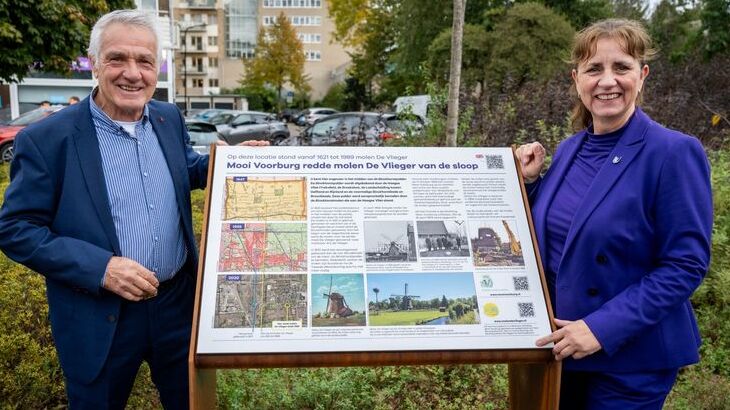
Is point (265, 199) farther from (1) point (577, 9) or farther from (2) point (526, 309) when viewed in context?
(1) point (577, 9)

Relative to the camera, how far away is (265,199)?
2.46 meters

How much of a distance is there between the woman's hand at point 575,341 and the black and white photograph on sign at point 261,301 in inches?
37.3

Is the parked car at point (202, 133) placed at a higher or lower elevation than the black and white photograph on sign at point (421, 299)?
higher

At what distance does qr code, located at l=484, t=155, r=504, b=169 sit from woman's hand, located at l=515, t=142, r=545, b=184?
0.28ft

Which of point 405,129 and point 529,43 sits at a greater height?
point 529,43

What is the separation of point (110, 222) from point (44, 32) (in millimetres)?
9974

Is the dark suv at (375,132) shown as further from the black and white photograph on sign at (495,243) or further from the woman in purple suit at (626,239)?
the woman in purple suit at (626,239)

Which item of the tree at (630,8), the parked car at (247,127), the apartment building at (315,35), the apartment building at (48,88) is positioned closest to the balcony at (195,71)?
the apartment building at (315,35)

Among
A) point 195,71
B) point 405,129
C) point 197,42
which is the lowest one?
point 405,129

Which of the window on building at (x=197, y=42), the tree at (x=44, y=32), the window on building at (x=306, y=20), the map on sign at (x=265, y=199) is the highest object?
the window on building at (x=306, y=20)

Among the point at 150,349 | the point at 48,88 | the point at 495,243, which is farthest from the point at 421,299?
the point at 48,88

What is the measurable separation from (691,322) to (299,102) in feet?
191

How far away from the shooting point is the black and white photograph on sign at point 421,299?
7.47 ft

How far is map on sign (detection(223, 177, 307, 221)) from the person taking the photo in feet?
7.95
